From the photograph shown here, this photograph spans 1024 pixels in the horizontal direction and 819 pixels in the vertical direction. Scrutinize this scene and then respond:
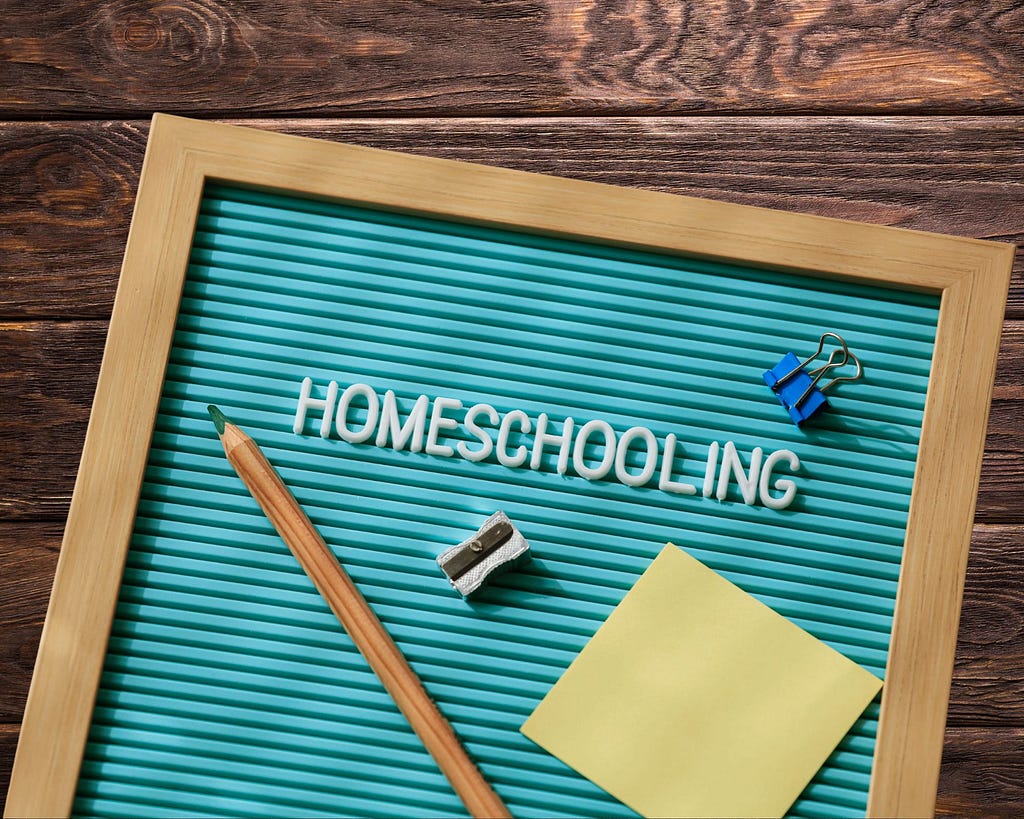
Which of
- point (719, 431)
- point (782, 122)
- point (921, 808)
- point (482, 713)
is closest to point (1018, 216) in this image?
point (782, 122)

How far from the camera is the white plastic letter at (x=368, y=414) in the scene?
579 mm

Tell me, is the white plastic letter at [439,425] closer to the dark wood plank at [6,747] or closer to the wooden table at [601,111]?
the wooden table at [601,111]

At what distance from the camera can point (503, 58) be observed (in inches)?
29.5

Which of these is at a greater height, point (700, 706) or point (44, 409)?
point (44, 409)

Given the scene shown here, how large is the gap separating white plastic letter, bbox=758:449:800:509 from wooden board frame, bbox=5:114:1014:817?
0.26 feet

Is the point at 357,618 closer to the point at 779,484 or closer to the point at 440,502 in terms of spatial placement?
the point at 440,502

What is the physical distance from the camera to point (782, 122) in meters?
0.74

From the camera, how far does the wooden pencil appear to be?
55 centimetres

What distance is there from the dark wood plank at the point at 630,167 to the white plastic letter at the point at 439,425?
0.84 feet

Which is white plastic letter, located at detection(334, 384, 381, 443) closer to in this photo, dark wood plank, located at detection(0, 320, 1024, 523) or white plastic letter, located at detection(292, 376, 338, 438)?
white plastic letter, located at detection(292, 376, 338, 438)

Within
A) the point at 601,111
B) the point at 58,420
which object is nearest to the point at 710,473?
Result: the point at 601,111

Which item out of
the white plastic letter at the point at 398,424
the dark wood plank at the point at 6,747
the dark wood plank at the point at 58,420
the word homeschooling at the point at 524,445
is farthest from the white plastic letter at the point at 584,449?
the dark wood plank at the point at 6,747

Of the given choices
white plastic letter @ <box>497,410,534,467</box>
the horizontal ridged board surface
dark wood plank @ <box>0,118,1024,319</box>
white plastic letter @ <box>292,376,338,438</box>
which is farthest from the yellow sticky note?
dark wood plank @ <box>0,118,1024,319</box>

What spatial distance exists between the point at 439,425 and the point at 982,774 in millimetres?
542
